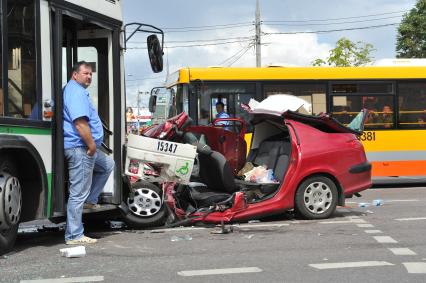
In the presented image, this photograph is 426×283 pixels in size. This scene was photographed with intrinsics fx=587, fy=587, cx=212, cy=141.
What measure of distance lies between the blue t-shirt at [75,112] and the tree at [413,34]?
37.2 meters

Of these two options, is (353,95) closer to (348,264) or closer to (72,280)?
(348,264)

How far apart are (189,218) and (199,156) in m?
0.92

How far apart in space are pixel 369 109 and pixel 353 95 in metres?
0.55

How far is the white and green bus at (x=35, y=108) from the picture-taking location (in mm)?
5816

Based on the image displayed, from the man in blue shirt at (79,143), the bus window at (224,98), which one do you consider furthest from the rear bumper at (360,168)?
the bus window at (224,98)

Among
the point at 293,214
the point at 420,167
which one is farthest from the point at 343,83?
the point at 293,214

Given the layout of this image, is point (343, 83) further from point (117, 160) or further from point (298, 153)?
point (117, 160)

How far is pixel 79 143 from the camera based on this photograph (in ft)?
21.4

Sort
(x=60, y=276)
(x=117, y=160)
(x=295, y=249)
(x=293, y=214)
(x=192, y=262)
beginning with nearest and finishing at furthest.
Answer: (x=60, y=276) → (x=192, y=262) → (x=295, y=249) → (x=117, y=160) → (x=293, y=214)

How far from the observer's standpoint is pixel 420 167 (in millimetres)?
14414

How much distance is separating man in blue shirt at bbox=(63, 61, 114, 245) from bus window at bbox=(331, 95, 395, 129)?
8.84 m

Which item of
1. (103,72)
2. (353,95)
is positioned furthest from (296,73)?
(103,72)

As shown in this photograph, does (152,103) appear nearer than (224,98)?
Yes

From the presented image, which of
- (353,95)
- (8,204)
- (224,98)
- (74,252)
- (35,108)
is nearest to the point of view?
(8,204)
